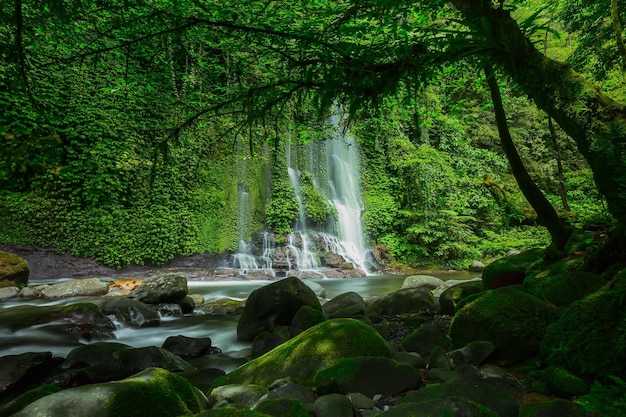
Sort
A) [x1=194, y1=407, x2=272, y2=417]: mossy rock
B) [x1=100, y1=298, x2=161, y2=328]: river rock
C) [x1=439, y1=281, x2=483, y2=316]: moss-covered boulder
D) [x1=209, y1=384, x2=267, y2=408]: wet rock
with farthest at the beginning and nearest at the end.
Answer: [x1=100, y1=298, x2=161, y2=328]: river rock → [x1=439, y1=281, x2=483, y2=316]: moss-covered boulder → [x1=209, y1=384, x2=267, y2=408]: wet rock → [x1=194, y1=407, x2=272, y2=417]: mossy rock

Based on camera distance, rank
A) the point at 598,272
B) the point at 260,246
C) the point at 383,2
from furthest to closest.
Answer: the point at 260,246
the point at 598,272
the point at 383,2

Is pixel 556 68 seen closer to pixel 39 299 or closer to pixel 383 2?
pixel 383 2

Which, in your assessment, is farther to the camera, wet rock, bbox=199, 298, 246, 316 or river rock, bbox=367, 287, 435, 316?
wet rock, bbox=199, 298, 246, 316

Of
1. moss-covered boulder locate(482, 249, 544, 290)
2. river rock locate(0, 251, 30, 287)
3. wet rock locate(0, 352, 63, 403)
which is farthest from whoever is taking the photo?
river rock locate(0, 251, 30, 287)

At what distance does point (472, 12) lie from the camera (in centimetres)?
309

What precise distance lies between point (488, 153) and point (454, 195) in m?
3.24

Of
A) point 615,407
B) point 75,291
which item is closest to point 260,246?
point 75,291

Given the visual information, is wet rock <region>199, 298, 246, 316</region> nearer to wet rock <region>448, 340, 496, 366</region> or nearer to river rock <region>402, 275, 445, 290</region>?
river rock <region>402, 275, 445, 290</region>

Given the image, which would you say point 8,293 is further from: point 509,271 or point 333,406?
point 509,271

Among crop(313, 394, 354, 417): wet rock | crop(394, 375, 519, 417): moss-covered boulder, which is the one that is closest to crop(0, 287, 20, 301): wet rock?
crop(313, 394, 354, 417): wet rock

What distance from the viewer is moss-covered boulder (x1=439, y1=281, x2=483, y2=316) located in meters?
6.52

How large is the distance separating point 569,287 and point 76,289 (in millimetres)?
11589

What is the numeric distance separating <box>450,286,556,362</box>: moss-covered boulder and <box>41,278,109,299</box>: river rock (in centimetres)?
1030

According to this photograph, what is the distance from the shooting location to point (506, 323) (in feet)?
11.6
